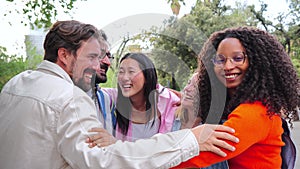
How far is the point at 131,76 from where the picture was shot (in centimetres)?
144

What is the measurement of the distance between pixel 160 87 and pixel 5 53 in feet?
15.1

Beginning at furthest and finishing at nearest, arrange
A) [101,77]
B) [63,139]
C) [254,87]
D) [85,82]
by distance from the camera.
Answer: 1. [101,77]
2. [85,82]
3. [254,87]
4. [63,139]

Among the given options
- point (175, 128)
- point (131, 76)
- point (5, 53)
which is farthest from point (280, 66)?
point (5, 53)

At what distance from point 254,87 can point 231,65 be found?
114 millimetres

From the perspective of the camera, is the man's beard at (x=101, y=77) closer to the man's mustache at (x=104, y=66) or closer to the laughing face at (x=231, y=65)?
the man's mustache at (x=104, y=66)

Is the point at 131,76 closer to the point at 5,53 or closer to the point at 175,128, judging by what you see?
the point at 175,128

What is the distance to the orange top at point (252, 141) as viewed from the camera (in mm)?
1161

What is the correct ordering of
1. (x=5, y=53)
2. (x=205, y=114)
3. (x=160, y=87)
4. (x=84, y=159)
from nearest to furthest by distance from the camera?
(x=84, y=159)
(x=205, y=114)
(x=160, y=87)
(x=5, y=53)

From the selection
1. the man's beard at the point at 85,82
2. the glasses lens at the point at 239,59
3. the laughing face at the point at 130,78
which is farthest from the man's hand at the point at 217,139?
the man's beard at the point at 85,82

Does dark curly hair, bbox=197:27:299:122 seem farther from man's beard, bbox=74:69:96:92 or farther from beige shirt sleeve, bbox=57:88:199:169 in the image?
man's beard, bbox=74:69:96:92

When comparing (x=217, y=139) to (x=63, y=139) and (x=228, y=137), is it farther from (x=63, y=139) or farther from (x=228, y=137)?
(x=63, y=139)

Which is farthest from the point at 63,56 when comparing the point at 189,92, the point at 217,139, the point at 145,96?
the point at 217,139

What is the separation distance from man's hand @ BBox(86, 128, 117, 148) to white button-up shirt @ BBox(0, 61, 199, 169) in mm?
18

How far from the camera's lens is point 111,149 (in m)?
1.14
